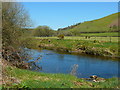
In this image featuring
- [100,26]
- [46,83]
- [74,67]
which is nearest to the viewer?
[46,83]

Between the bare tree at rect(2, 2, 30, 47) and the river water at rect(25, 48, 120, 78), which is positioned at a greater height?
the bare tree at rect(2, 2, 30, 47)

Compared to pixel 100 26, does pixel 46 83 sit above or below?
below

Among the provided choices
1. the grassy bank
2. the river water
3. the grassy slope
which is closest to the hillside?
the grassy slope

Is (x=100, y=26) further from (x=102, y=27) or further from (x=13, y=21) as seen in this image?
(x=13, y=21)

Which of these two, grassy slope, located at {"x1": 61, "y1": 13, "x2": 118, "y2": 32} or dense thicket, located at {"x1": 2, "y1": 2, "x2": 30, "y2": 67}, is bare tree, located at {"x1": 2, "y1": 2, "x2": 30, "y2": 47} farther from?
grassy slope, located at {"x1": 61, "y1": 13, "x2": 118, "y2": 32}

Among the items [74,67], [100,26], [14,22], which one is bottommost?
[74,67]

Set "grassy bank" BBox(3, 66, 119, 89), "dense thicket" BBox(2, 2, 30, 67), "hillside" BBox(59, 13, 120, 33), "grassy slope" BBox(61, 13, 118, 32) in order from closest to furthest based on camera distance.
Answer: "grassy bank" BBox(3, 66, 119, 89) < "dense thicket" BBox(2, 2, 30, 67) < "hillside" BBox(59, 13, 120, 33) < "grassy slope" BBox(61, 13, 118, 32)

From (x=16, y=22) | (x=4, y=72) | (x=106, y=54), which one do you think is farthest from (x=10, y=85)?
(x=106, y=54)

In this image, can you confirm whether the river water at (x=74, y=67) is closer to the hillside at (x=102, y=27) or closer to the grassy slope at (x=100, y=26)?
the hillside at (x=102, y=27)

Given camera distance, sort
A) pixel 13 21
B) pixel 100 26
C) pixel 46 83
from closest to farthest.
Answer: pixel 46 83
pixel 13 21
pixel 100 26

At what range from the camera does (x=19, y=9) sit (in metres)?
22.2

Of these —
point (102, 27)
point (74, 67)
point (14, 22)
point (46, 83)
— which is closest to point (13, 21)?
point (14, 22)

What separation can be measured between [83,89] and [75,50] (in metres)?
30.7

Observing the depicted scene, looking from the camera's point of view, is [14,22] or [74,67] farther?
[14,22]
